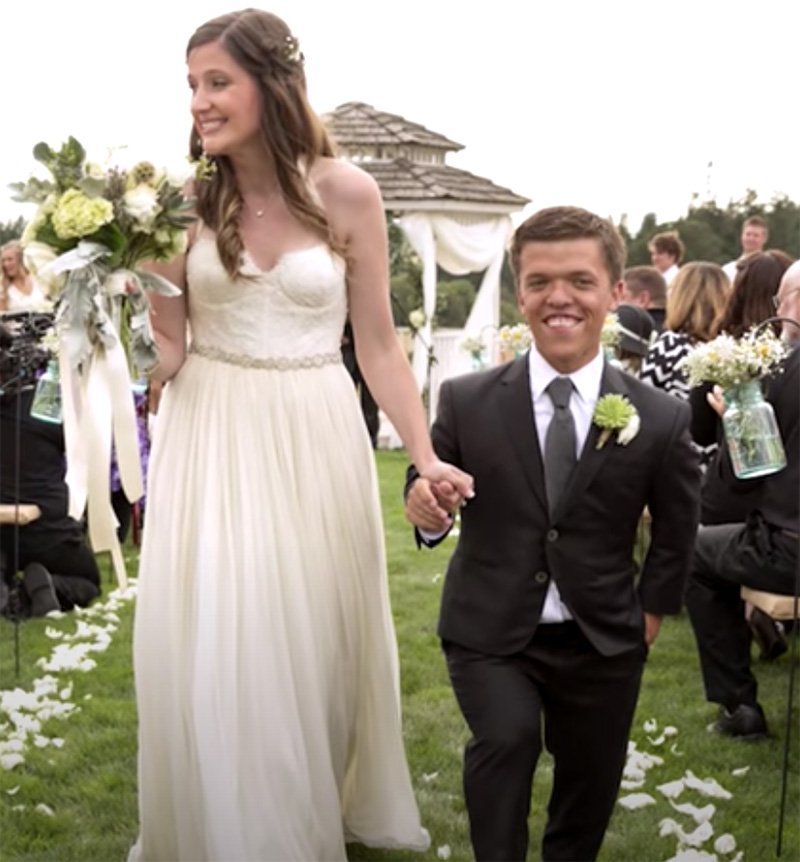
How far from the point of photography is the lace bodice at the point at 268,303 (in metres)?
3.63

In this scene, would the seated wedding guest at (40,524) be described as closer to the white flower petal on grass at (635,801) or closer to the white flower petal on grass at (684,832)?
the white flower petal on grass at (635,801)

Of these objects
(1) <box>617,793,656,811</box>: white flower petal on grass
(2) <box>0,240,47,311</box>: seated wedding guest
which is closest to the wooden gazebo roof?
(2) <box>0,240,47,311</box>: seated wedding guest

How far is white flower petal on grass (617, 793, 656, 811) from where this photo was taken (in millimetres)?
4586

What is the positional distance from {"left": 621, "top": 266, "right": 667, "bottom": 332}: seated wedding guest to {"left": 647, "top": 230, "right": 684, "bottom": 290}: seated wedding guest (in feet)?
7.04

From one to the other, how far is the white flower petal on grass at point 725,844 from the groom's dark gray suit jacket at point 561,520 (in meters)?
1.18

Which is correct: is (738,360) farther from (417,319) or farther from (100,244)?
(417,319)

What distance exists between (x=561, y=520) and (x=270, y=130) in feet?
4.28

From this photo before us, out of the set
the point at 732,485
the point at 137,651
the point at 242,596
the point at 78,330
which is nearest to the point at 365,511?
the point at 242,596

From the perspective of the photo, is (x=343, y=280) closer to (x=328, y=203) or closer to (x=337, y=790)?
(x=328, y=203)

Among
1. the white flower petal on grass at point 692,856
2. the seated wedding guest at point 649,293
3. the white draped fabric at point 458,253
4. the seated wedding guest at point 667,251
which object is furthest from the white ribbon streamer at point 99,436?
the white draped fabric at point 458,253

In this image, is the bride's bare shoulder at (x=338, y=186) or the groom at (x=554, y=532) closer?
the groom at (x=554, y=532)

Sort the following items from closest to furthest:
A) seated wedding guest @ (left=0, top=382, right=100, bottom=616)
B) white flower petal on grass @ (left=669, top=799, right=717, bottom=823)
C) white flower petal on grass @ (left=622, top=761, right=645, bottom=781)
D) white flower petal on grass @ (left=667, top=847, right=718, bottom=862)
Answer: white flower petal on grass @ (left=667, top=847, right=718, bottom=862)
white flower petal on grass @ (left=669, top=799, right=717, bottom=823)
white flower petal on grass @ (left=622, top=761, right=645, bottom=781)
seated wedding guest @ (left=0, top=382, right=100, bottom=616)

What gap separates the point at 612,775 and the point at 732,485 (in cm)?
209

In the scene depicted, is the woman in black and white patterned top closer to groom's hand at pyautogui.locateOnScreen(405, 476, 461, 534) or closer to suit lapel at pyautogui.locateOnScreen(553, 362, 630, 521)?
suit lapel at pyautogui.locateOnScreen(553, 362, 630, 521)
